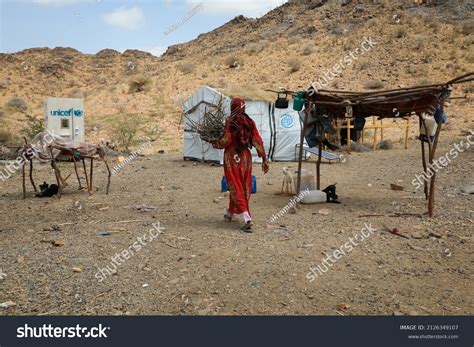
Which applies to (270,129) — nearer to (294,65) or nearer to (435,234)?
(435,234)

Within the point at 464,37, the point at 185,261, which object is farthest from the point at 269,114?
the point at 464,37

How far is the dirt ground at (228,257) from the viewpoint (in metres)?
4.01

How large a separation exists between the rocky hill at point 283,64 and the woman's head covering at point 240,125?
12.8 metres

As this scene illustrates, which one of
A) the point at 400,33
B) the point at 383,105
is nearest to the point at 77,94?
the point at 400,33

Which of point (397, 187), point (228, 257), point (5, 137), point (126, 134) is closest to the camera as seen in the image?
point (228, 257)

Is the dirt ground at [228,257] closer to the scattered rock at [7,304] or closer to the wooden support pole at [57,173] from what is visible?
the scattered rock at [7,304]

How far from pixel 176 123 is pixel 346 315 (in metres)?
19.2

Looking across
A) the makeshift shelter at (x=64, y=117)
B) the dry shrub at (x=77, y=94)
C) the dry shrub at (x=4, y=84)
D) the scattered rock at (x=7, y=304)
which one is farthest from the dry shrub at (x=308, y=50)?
the scattered rock at (x=7, y=304)

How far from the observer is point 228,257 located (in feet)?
16.8

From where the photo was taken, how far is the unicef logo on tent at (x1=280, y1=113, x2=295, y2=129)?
14414 millimetres

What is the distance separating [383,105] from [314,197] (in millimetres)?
1840

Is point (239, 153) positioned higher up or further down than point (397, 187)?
higher up

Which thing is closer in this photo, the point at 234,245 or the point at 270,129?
the point at 234,245
